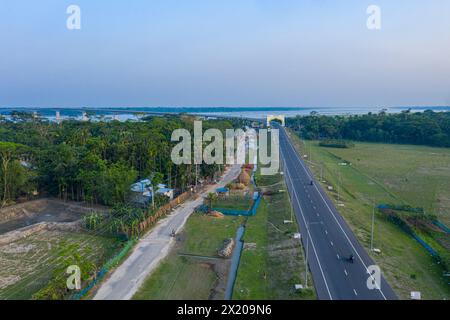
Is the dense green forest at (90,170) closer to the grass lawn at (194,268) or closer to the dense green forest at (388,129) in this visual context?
the grass lawn at (194,268)

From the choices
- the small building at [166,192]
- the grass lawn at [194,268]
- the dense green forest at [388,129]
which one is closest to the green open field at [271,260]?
the grass lawn at [194,268]

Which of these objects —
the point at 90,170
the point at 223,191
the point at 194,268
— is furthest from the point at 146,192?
the point at 194,268

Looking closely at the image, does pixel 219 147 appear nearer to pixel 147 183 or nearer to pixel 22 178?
pixel 147 183

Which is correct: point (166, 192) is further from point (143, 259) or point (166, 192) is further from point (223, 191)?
point (143, 259)

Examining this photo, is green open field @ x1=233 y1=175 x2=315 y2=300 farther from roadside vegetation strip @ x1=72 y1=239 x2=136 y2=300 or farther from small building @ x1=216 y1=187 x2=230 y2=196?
roadside vegetation strip @ x1=72 y1=239 x2=136 y2=300

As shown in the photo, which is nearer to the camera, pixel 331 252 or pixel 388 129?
pixel 331 252
